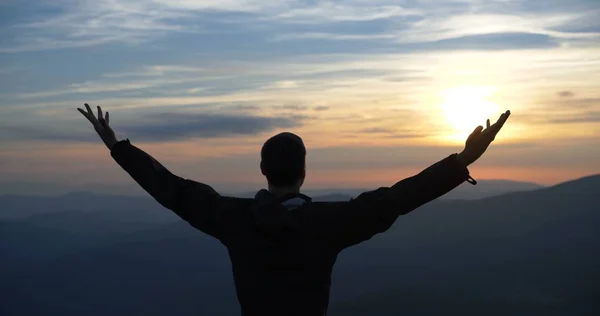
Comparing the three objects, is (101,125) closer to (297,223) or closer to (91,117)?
(91,117)

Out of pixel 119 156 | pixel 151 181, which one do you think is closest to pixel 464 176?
pixel 151 181

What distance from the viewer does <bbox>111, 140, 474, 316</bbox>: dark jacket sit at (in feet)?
14.9

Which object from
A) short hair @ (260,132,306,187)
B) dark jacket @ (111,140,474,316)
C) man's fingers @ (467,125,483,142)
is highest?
man's fingers @ (467,125,483,142)

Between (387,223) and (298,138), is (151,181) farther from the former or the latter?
(387,223)

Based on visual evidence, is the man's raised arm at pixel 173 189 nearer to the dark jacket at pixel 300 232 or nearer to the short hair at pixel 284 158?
the dark jacket at pixel 300 232

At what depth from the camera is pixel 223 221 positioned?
16.0 feet

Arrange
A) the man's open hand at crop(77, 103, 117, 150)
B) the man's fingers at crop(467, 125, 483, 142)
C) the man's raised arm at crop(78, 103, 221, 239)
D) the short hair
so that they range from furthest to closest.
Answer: the man's open hand at crop(77, 103, 117, 150)
the man's raised arm at crop(78, 103, 221, 239)
the man's fingers at crop(467, 125, 483, 142)
the short hair

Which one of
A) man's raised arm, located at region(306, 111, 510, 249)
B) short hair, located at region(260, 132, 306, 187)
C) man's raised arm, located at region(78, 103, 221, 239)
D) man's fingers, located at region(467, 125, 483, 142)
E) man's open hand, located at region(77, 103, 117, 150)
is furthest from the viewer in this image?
man's open hand, located at region(77, 103, 117, 150)

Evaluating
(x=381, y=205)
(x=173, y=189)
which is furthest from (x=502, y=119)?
(x=173, y=189)

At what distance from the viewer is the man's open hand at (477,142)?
185 inches

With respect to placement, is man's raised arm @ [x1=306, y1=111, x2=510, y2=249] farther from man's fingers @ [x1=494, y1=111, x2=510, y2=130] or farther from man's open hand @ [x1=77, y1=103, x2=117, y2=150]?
man's open hand @ [x1=77, y1=103, x2=117, y2=150]

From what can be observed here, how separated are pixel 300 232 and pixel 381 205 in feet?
1.85

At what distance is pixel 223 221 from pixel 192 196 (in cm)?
30

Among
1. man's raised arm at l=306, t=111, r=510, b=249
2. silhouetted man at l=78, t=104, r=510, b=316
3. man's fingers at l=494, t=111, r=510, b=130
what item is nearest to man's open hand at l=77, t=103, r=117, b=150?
silhouetted man at l=78, t=104, r=510, b=316
